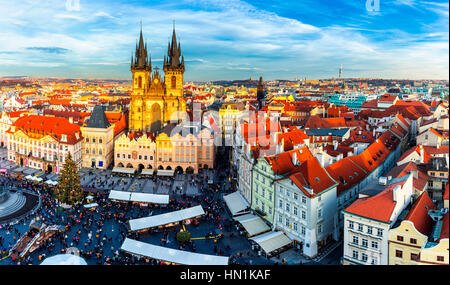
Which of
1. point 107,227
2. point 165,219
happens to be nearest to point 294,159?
point 165,219

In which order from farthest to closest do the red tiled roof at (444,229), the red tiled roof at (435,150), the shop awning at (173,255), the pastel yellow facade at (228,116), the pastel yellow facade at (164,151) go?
the pastel yellow facade at (228,116) → the pastel yellow facade at (164,151) → the red tiled roof at (435,150) → the shop awning at (173,255) → the red tiled roof at (444,229)

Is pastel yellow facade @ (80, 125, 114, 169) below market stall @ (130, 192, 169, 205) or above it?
above

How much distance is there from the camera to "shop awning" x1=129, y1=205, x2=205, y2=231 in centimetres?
3461

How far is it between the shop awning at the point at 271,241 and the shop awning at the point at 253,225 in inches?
→ 33.5

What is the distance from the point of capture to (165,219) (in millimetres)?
36094

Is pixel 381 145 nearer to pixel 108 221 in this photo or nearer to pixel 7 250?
pixel 108 221

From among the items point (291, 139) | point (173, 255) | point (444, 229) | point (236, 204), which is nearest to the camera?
point (444, 229)

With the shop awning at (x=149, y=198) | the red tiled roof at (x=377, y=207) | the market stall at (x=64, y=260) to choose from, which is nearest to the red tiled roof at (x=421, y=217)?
the red tiled roof at (x=377, y=207)

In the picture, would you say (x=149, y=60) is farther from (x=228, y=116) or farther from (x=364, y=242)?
(x=364, y=242)

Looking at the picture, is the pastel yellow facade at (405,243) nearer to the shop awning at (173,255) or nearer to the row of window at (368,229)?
the row of window at (368,229)

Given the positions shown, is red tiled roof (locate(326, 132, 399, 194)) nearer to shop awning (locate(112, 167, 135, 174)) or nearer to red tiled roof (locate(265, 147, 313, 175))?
red tiled roof (locate(265, 147, 313, 175))

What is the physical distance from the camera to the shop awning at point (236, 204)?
38.4 metres

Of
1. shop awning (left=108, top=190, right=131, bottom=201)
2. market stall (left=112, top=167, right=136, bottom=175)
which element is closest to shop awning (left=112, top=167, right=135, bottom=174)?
market stall (left=112, top=167, right=136, bottom=175)

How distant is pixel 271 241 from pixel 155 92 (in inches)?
1849
